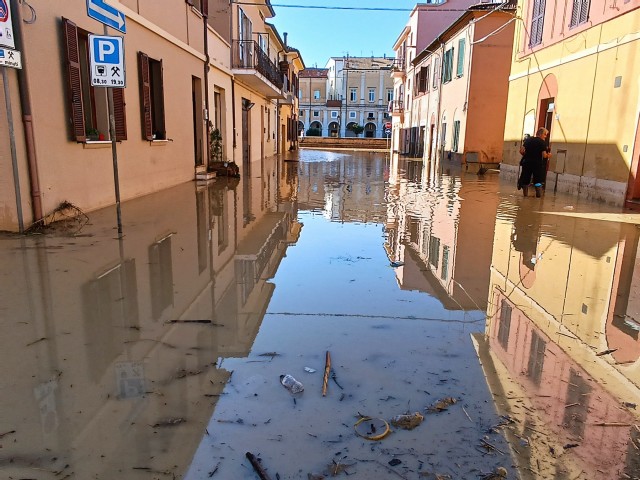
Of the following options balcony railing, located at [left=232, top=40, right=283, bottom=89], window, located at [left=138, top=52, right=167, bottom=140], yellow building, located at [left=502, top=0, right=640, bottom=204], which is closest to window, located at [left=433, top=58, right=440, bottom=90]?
yellow building, located at [left=502, top=0, right=640, bottom=204]

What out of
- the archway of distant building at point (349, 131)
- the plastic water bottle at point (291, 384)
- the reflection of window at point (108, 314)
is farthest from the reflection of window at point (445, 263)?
the archway of distant building at point (349, 131)

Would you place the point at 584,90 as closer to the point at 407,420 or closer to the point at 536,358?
the point at 536,358

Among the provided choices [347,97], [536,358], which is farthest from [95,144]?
[347,97]

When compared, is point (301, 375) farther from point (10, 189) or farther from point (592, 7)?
Answer: point (592, 7)

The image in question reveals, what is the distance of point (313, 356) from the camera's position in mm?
3270

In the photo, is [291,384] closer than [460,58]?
Yes

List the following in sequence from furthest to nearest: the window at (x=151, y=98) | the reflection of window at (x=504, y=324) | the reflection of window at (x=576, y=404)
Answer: the window at (x=151, y=98) < the reflection of window at (x=504, y=324) < the reflection of window at (x=576, y=404)

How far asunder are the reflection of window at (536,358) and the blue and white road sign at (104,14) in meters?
5.66

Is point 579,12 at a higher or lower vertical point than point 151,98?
higher

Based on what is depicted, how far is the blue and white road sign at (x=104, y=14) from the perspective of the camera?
550cm

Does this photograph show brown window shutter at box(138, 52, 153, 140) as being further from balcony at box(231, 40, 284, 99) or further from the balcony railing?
the balcony railing

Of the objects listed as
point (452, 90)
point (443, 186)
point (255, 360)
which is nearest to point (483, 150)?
point (452, 90)

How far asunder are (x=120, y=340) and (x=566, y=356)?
3.18m

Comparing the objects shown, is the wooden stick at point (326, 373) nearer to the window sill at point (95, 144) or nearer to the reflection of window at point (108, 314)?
the reflection of window at point (108, 314)
